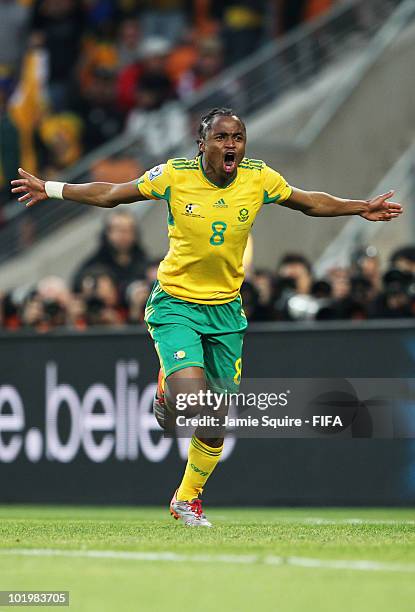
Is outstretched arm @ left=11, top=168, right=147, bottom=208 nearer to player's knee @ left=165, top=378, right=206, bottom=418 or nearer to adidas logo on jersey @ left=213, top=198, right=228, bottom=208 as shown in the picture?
adidas logo on jersey @ left=213, top=198, right=228, bottom=208

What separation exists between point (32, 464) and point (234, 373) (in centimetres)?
444

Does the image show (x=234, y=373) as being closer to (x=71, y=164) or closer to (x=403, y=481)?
(x=403, y=481)

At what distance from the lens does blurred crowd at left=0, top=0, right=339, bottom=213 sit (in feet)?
65.4

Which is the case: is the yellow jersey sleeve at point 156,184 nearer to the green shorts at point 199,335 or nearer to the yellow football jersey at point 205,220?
the yellow football jersey at point 205,220

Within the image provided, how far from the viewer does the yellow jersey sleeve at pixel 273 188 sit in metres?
8.89

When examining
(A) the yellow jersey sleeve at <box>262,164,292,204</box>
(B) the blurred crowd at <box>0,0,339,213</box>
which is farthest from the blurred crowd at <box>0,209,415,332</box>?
(B) the blurred crowd at <box>0,0,339,213</box>

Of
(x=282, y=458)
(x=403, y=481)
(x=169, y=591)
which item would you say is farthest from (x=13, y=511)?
(x=169, y=591)

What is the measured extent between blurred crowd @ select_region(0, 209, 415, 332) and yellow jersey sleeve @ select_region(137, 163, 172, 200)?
3770 mm

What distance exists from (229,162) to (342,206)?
33.5 inches

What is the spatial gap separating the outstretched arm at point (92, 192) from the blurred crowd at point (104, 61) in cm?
966

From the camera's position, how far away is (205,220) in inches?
343

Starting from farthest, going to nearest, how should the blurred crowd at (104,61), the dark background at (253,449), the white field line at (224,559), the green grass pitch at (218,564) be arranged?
the blurred crowd at (104,61), the dark background at (253,449), the white field line at (224,559), the green grass pitch at (218,564)

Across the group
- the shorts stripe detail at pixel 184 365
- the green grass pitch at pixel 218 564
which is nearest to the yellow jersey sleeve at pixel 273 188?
the shorts stripe detail at pixel 184 365

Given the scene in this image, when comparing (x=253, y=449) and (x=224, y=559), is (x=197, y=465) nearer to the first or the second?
(x=224, y=559)
